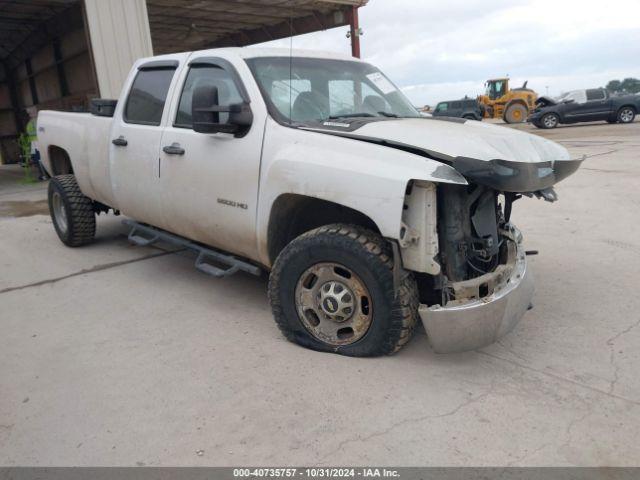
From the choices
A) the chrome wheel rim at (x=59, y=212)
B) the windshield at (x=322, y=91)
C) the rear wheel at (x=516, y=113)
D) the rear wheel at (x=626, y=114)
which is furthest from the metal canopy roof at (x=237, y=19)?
the rear wheel at (x=516, y=113)

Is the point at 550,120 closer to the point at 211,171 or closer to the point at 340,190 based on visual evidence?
the point at 211,171

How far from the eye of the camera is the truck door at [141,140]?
450 cm

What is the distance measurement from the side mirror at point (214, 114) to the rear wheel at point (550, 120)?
77.1 feet

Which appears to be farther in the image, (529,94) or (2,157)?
(529,94)

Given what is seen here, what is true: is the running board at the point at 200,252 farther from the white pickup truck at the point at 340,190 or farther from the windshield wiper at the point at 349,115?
the windshield wiper at the point at 349,115

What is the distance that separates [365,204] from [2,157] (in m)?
20.2

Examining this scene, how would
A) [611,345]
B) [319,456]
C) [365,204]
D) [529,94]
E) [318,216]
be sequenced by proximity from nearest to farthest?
[319,456], [365,204], [611,345], [318,216], [529,94]

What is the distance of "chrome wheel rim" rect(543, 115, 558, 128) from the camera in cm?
2388

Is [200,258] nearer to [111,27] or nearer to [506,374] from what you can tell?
[506,374]

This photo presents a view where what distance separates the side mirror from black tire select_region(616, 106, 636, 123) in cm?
2380

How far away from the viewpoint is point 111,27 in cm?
1016

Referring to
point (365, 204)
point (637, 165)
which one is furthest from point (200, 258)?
point (637, 165)

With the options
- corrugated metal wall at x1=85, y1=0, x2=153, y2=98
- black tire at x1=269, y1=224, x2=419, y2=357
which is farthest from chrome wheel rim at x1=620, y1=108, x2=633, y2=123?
black tire at x1=269, y1=224, x2=419, y2=357

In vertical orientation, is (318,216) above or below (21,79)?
below
